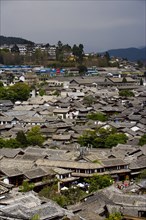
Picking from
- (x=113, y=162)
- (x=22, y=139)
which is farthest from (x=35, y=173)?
(x=22, y=139)

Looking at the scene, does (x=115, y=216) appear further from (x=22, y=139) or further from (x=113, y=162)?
(x=22, y=139)

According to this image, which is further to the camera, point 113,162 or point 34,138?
point 34,138

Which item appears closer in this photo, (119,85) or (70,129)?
(70,129)

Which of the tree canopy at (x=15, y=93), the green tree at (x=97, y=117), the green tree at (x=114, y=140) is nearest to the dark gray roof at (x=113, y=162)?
the green tree at (x=114, y=140)

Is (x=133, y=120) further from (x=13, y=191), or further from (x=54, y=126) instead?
(x=13, y=191)

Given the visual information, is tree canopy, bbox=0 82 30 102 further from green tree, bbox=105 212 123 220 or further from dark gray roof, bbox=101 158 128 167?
green tree, bbox=105 212 123 220

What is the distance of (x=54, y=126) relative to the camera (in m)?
33.0

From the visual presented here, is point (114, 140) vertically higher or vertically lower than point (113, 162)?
lower

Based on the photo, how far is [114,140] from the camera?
90.6 feet

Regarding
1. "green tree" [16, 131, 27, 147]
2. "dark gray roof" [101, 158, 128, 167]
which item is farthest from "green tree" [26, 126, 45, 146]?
"dark gray roof" [101, 158, 128, 167]

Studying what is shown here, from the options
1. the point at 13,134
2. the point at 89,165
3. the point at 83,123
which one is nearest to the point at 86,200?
the point at 89,165

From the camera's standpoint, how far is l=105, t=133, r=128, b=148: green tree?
27.3m

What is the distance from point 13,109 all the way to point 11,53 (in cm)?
3574

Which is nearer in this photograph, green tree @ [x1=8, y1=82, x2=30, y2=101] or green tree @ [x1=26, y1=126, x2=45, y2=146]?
green tree @ [x1=26, y1=126, x2=45, y2=146]
